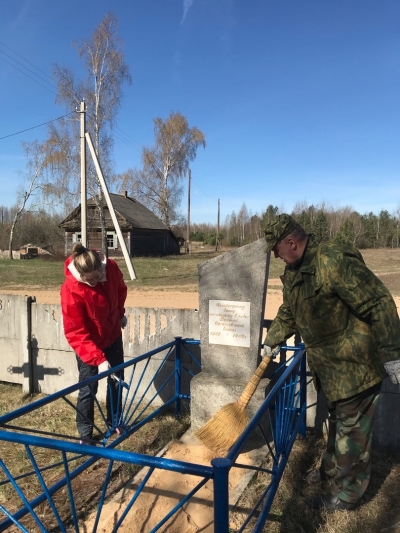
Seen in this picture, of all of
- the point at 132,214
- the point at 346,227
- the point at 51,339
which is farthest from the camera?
the point at 346,227

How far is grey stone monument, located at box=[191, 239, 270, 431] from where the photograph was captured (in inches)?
128

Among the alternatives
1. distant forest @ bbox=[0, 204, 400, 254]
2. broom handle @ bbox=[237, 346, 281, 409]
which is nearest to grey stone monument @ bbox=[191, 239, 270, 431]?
broom handle @ bbox=[237, 346, 281, 409]

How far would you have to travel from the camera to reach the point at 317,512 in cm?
255

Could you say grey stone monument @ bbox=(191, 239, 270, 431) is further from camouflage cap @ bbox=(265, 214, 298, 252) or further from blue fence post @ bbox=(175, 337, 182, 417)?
camouflage cap @ bbox=(265, 214, 298, 252)

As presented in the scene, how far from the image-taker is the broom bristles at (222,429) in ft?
8.59

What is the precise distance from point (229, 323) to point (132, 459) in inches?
76.6

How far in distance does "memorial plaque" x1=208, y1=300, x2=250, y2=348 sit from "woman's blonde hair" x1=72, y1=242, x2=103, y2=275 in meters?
0.96

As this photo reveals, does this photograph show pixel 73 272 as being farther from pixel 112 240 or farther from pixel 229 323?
pixel 112 240

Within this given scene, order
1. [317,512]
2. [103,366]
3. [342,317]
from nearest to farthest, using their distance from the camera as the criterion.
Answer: [342,317] < [317,512] < [103,366]

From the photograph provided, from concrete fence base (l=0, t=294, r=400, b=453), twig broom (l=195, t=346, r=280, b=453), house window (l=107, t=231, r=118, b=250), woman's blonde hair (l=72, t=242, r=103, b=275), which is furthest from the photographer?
house window (l=107, t=231, r=118, b=250)

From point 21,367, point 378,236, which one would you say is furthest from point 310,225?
point 21,367

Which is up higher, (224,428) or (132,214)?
(132,214)

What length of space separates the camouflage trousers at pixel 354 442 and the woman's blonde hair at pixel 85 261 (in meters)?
1.84

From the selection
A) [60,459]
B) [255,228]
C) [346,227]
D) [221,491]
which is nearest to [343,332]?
[221,491]
